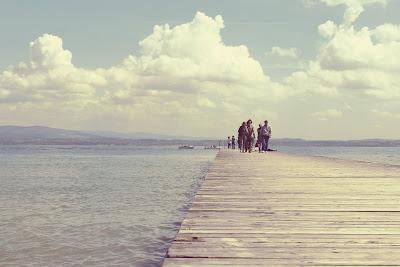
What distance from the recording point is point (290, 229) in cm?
610

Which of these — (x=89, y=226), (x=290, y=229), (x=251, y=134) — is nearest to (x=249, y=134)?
(x=251, y=134)

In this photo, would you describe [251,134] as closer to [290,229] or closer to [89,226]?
[89,226]

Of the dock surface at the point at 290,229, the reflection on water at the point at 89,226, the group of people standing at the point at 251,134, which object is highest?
the group of people standing at the point at 251,134

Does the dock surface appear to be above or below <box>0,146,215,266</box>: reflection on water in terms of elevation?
above

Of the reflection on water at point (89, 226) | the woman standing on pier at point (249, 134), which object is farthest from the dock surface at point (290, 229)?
the woman standing on pier at point (249, 134)

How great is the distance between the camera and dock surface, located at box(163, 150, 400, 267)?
4.67 meters

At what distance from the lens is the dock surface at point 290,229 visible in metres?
4.67

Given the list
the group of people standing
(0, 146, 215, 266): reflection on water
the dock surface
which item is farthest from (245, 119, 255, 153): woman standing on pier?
the dock surface

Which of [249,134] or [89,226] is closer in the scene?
[89,226]

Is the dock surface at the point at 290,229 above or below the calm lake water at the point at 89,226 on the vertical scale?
above

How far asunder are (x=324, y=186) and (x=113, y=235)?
5659 mm

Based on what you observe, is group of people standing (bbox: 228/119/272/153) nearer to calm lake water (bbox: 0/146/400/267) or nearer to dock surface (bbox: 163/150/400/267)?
calm lake water (bbox: 0/146/400/267)

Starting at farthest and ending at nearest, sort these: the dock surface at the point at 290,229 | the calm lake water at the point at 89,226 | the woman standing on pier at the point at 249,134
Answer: the woman standing on pier at the point at 249,134, the calm lake water at the point at 89,226, the dock surface at the point at 290,229

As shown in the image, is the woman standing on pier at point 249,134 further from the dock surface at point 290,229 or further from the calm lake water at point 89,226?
the dock surface at point 290,229
